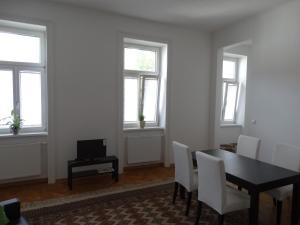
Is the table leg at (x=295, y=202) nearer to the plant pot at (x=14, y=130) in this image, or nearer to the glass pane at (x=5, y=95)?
the plant pot at (x=14, y=130)

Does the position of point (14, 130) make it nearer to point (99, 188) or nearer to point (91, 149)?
point (91, 149)

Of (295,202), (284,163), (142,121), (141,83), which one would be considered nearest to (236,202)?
(295,202)

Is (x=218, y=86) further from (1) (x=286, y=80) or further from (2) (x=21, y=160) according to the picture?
(2) (x=21, y=160)

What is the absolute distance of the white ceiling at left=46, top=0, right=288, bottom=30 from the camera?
359 centimetres

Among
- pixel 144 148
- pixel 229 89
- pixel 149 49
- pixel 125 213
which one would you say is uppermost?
pixel 149 49

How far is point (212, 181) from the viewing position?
2.26 m

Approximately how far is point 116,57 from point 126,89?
0.70 meters

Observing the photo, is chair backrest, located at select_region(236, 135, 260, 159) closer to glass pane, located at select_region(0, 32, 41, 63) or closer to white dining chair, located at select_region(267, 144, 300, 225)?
white dining chair, located at select_region(267, 144, 300, 225)

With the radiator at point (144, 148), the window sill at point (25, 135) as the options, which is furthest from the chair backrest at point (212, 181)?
the window sill at point (25, 135)

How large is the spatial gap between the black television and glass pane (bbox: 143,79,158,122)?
1.24 metres

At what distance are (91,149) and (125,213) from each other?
142 cm

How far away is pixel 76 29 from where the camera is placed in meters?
3.87

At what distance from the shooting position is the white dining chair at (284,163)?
253 centimetres

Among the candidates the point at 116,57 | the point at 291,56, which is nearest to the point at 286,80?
the point at 291,56
